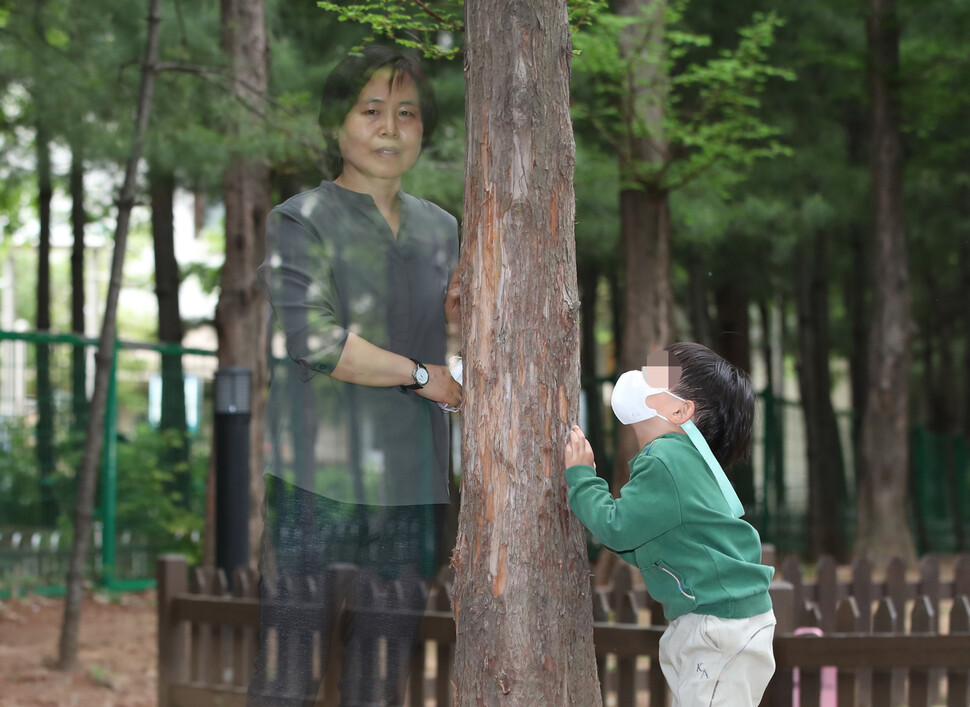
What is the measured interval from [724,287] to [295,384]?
45.5 ft

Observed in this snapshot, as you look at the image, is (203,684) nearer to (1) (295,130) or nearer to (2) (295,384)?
(2) (295,384)

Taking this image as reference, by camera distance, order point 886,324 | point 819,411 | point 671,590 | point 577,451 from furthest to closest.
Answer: point 819,411 < point 886,324 < point 671,590 < point 577,451

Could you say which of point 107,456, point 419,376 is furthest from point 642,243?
point 419,376

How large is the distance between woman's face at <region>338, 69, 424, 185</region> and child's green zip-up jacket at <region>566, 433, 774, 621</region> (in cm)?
92

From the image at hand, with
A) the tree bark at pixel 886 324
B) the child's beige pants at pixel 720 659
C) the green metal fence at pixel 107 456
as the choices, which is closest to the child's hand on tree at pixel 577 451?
the child's beige pants at pixel 720 659

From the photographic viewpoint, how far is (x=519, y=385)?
241cm

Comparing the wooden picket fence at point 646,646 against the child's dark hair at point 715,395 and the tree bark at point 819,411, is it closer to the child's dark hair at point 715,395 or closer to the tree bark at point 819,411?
the child's dark hair at point 715,395

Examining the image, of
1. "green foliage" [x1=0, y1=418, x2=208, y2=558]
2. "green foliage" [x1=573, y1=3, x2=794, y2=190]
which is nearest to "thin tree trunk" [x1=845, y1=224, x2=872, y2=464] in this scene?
"green foliage" [x1=573, y1=3, x2=794, y2=190]

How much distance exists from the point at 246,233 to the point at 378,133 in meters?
5.01

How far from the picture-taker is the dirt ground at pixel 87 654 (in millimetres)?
5586

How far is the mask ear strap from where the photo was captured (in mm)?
2516

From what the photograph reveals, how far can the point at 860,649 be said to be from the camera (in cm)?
376

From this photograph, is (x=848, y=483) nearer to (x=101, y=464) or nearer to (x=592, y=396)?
(x=592, y=396)

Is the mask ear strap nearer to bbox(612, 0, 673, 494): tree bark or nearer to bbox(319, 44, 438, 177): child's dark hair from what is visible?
bbox(319, 44, 438, 177): child's dark hair
